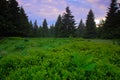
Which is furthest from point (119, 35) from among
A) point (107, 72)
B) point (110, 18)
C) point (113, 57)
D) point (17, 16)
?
point (107, 72)

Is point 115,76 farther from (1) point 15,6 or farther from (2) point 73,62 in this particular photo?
(1) point 15,6

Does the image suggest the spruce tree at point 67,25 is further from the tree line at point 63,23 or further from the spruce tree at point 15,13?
the spruce tree at point 15,13

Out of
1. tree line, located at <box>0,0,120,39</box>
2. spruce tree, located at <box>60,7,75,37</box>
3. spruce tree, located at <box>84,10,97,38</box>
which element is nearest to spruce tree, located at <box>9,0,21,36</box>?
tree line, located at <box>0,0,120,39</box>

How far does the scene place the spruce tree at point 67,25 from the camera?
61906 mm

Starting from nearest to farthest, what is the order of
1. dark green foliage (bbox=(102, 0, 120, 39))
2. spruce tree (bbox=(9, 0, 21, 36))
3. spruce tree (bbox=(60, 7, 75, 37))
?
dark green foliage (bbox=(102, 0, 120, 39)), spruce tree (bbox=(9, 0, 21, 36)), spruce tree (bbox=(60, 7, 75, 37))

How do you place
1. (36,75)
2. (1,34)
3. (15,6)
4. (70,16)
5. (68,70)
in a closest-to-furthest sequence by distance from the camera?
1. (36,75)
2. (68,70)
3. (1,34)
4. (15,6)
5. (70,16)

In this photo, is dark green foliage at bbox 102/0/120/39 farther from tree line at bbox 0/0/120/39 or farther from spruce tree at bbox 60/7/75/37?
spruce tree at bbox 60/7/75/37

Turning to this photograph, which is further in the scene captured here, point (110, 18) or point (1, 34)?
point (110, 18)

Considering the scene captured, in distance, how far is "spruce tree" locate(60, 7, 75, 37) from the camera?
203ft

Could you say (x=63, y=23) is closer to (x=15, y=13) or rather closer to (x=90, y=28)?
(x=90, y=28)

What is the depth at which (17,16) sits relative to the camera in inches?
1809

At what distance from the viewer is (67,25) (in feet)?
206

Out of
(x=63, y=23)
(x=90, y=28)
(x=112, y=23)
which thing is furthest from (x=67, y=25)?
(x=112, y=23)

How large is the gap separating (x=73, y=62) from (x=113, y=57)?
367cm
